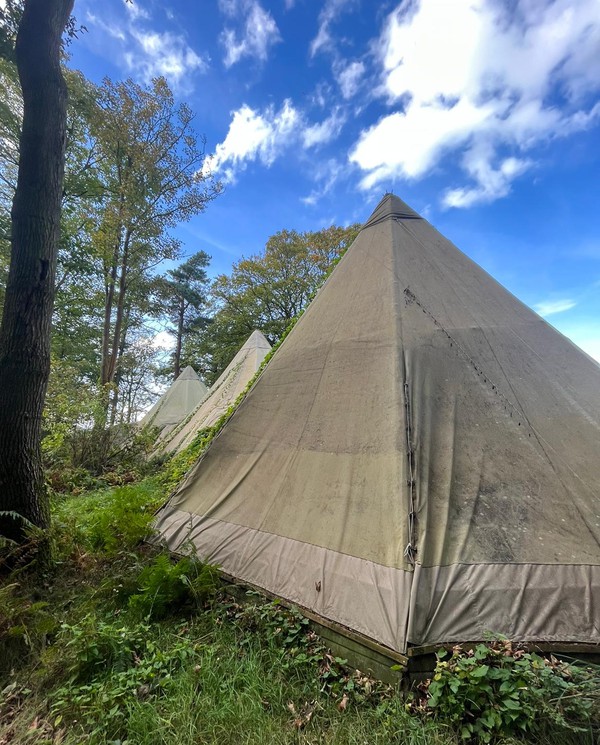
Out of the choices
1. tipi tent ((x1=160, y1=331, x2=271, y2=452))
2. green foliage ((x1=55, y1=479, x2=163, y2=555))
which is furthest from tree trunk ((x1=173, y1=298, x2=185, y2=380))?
green foliage ((x1=55, y1=479, x2=163, y2=555))

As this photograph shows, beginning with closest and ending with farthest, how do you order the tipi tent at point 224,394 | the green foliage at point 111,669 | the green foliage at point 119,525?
the green foliage at point 111,669 → the green foliage at point 119,525 → the tipi tent at point 224,394

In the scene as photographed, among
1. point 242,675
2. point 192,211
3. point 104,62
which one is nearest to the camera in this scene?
point 242,675

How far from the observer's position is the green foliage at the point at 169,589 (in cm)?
248

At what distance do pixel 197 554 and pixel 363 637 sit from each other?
1650mm

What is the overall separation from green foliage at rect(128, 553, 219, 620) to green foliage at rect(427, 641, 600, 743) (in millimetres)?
1644

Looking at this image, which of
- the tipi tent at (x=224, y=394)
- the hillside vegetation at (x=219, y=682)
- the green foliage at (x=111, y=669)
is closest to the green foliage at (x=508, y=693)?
the hillside vegetation at (x=219, y=682)

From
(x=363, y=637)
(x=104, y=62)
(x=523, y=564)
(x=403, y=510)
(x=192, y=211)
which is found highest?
(x=192, y=211)

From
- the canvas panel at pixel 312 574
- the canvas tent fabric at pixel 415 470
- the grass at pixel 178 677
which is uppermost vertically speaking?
the canvas tent fabric at pixel 415 470

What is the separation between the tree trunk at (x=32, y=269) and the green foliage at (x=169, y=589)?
55.4 inches

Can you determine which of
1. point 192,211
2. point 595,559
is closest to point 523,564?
point 595,559

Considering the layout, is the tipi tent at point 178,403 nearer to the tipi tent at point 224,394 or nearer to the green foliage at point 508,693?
the tipi tent at point 224,394

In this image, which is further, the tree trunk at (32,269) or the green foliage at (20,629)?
the tree trunk at (32,269)

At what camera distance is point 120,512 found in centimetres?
345

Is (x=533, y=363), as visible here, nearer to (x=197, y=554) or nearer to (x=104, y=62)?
(x=197, y=554)
